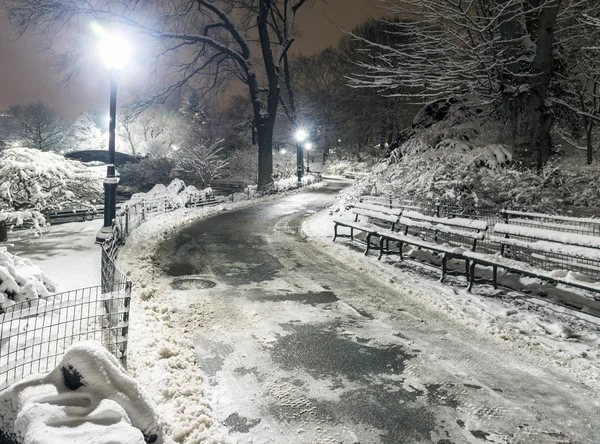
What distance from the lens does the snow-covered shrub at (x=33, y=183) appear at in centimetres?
1006

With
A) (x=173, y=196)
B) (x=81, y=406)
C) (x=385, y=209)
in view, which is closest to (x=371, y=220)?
(x=385, y=209)

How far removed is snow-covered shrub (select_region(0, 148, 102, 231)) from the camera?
1006 cm

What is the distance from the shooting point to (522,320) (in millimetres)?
5500

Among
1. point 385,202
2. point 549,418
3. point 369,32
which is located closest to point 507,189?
point 385,202

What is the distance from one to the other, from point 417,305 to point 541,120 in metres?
6.82

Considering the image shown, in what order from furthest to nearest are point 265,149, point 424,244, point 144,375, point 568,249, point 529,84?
point 265,149 < point 529,84 < point 424,244 < point 568,249 < point 144,375

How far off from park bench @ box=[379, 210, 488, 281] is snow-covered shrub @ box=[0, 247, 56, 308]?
21.4ft

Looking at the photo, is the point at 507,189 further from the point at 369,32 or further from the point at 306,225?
the point at 369,32

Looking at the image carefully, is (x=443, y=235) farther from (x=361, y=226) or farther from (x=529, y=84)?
(x=529, y=84)

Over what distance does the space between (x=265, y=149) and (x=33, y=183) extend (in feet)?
59.1

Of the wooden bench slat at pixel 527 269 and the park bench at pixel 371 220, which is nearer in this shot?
the wooden bench slat at pixel 527 269

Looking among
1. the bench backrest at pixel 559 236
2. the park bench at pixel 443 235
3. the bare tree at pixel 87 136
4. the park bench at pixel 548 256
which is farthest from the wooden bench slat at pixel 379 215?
A: the bare tree at pixel 87 136

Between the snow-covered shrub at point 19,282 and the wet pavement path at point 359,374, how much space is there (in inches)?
78.2

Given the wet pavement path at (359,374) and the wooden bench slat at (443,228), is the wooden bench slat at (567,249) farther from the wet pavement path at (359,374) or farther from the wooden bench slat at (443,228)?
the wet pavement path at (359,374)
